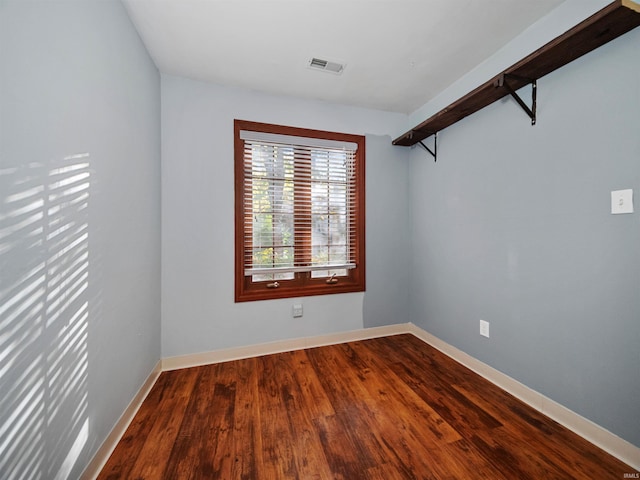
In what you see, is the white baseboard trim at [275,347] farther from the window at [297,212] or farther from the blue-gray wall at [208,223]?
the window at [297,212]

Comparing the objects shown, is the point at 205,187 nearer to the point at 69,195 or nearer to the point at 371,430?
the point at 69,195

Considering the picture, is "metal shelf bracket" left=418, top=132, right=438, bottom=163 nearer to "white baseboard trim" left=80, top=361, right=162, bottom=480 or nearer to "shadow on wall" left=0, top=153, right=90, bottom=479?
"shadow on wall" left=0, top=153, right=90, bottom=479

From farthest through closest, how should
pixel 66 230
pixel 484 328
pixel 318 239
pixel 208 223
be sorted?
pixel 318 239
pixel 208 223
pixel 484 328
pixel 66 230

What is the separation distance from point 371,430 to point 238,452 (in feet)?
2.39

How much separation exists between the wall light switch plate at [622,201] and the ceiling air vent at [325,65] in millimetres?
1878

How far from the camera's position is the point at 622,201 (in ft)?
4.12

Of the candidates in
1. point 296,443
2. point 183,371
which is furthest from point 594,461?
point 183,371

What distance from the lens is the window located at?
92.5 inches

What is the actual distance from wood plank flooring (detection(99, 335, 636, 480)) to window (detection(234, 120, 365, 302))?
2.61 ft

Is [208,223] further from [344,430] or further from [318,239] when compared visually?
[344,430]

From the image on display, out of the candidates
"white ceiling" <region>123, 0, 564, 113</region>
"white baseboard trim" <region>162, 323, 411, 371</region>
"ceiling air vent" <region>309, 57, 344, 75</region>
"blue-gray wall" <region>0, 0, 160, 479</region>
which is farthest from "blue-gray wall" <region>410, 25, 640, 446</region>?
"blue-gray wall" <region>0, 0, 160, 479</region>

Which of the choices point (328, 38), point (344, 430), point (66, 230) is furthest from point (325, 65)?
point (344, 430)

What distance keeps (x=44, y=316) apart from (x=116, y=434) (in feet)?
3.12

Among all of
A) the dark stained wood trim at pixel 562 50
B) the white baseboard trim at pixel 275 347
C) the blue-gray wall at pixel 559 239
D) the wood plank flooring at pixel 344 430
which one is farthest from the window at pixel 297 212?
the dark stained wood trim at pixel 562 50
